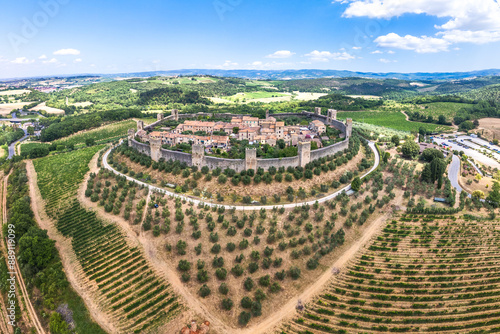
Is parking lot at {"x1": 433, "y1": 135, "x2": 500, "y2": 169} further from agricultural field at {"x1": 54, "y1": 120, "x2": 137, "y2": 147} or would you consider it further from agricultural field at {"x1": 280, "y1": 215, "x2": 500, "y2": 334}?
agricultural field at {"x1": 54, "y1": 120, "x2": 137, "y2": 147}

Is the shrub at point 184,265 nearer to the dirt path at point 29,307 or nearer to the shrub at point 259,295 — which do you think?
the shrub at point 259,295

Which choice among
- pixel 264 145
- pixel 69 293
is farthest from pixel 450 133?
pixel 69 293

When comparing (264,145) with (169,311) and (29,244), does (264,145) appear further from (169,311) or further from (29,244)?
(29,244)

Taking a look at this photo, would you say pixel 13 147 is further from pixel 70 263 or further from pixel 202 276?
pixel 202 276

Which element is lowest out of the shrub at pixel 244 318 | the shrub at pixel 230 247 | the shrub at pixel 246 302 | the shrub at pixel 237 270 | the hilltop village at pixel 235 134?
the shrub at pixel 244 318

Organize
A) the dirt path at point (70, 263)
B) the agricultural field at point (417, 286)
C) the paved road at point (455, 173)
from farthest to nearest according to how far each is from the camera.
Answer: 1. the paved road at point (455, 173)
2. the dirt path at point (70, 263)
3. the agricultural field at point (417, 286)

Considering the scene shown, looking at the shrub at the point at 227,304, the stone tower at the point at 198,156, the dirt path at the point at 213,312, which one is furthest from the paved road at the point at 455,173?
the stone tower at the point at 198,156

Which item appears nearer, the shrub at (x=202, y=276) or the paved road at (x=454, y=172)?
the shrub at (x=202, y=276)
